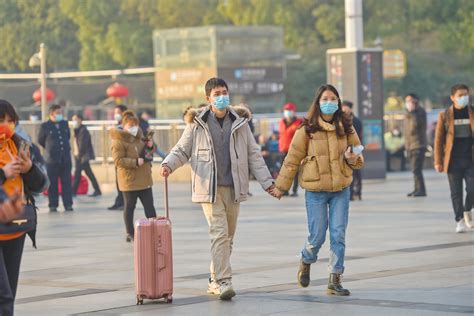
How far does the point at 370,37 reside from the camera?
63344 millimetres

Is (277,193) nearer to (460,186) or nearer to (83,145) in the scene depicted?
(460,186)

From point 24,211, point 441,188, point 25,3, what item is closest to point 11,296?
point 24,211

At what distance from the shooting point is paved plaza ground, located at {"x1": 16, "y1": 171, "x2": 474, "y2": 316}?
10.9 metres

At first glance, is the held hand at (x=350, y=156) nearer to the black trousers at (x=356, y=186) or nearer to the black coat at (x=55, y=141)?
the black trousers at (x=356, y=186)

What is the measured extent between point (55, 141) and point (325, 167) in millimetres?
12759

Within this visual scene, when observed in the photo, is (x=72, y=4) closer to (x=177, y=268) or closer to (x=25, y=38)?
(x=25, y=38)

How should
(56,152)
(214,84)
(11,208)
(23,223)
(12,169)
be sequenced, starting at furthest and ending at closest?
1. (56,152)
2. (214,84)
3. (23,223)
4. (12,169)
5. (11,208)

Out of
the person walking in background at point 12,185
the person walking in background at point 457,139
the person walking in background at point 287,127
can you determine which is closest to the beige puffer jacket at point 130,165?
the person walking in background at point 457,139

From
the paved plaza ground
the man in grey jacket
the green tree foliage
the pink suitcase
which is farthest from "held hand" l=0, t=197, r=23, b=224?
the green tree foliage

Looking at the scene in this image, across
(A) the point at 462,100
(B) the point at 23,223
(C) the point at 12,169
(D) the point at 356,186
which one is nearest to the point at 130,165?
(A) the point at 462,100

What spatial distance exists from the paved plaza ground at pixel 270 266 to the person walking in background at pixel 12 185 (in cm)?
186

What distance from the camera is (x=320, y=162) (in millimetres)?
11516

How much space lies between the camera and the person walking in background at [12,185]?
8.78 m

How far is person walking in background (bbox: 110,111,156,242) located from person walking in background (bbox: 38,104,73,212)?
644 cm
